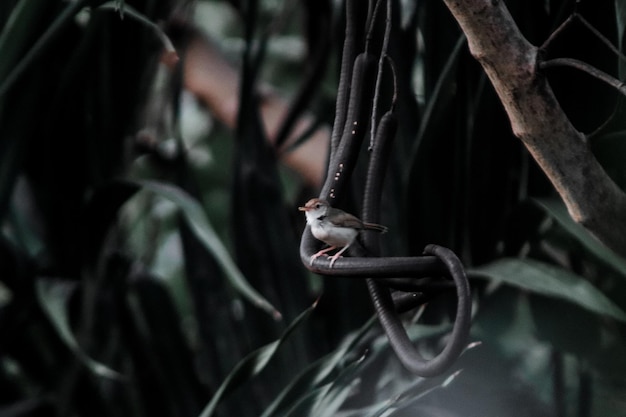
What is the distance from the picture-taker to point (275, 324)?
978 millimetres

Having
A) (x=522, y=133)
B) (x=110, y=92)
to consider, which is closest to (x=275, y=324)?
(x=110, y=92)

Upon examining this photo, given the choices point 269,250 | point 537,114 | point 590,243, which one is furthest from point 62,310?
point 537,114

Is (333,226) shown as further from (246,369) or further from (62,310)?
(62,310)

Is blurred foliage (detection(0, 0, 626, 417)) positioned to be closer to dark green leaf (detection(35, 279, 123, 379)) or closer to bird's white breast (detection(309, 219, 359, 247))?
dark green leaf (detection(35, 279, 123, 379))

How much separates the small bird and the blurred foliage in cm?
24

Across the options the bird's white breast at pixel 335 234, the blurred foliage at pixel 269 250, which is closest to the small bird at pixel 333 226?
the bird's white breast at pixel 335 234

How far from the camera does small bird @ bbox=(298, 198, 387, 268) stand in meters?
0.41

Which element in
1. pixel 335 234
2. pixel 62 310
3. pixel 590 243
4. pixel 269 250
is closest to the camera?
pixel 335 234

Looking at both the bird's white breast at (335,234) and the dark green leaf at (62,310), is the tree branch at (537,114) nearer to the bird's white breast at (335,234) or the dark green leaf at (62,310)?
the bird's white breast at (335,234)

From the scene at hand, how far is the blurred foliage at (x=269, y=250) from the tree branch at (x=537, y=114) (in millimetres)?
133

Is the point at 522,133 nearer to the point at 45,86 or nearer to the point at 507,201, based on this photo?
the point at 507,201

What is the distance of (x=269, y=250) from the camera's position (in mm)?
1002

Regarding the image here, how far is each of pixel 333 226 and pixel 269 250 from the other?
0.59m

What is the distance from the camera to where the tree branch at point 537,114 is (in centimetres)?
43
